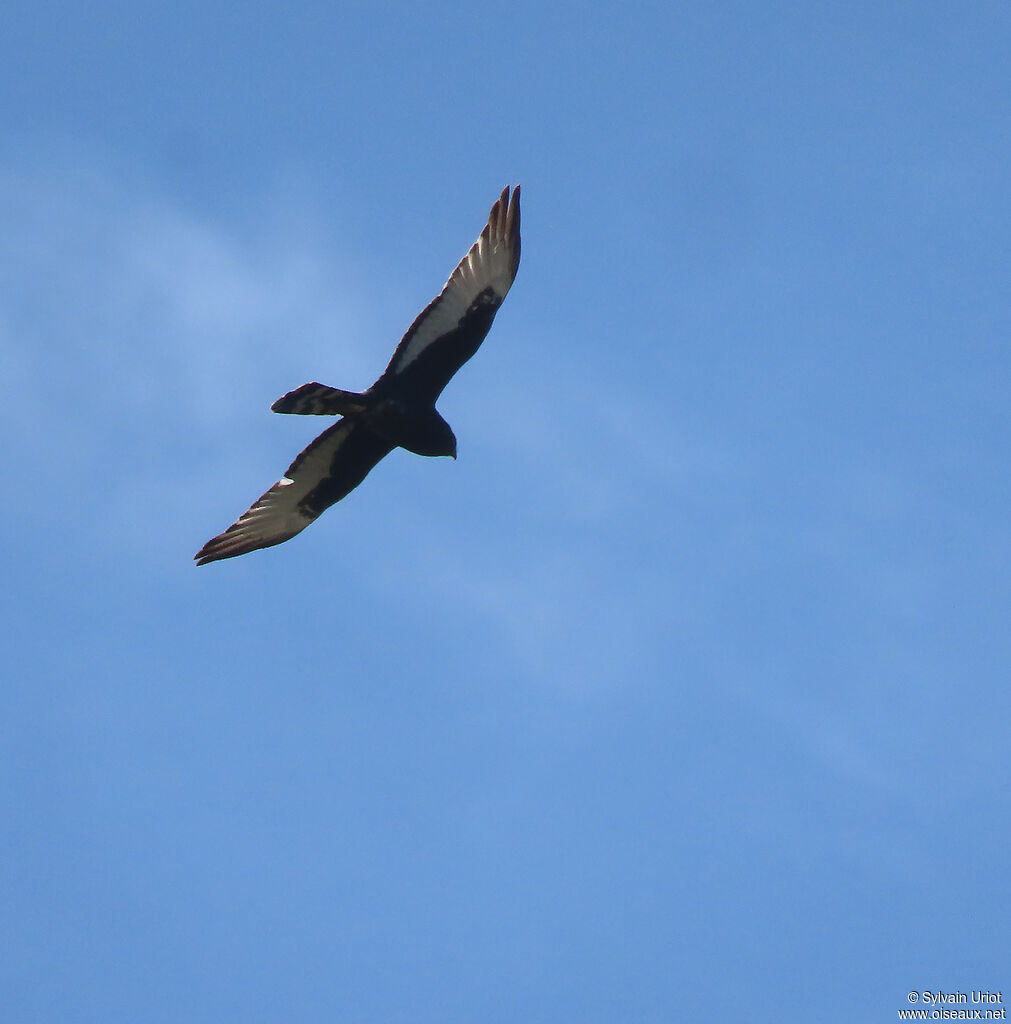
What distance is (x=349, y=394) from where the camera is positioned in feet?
52.0

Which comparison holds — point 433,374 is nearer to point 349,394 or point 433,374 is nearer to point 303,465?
point 349,394

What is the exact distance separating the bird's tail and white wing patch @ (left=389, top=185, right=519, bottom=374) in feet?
1.92

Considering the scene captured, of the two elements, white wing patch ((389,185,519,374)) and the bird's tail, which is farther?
white wing patch ((389,185,519,374))

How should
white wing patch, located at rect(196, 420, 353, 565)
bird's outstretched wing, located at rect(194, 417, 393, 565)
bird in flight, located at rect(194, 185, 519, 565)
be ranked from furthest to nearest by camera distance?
1. white wing patch, located at rect(196, 420, 353, 565)
2. bird's outstretched wing, located at rect(194, 417, 393, 565)
3. bird in flight, located at rect(194, 185, 519, 565)

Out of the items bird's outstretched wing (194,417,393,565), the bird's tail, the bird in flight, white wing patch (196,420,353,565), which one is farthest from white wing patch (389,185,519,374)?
white wing patch (196,420,353,565)

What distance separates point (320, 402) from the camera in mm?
15688

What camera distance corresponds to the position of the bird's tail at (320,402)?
607 inches

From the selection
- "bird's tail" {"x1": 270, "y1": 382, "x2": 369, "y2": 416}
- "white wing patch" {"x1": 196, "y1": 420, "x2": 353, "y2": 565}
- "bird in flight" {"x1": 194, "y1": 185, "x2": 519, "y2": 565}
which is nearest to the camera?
"bird's tail" {"x1": 270, "y1": 382, "x2": 369, "y2": 416}

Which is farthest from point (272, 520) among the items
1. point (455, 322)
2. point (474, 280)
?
point (474, 280)

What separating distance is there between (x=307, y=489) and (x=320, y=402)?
209cm

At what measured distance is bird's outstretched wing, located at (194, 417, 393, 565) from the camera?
1694 cm

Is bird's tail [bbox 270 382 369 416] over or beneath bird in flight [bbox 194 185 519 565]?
beneath

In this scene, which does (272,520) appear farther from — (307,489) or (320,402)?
(320,402)

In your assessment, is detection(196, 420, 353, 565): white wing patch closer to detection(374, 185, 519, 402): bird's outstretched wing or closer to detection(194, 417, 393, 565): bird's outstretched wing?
detection(194, 417, 393, 565): bird's outstretched wing
